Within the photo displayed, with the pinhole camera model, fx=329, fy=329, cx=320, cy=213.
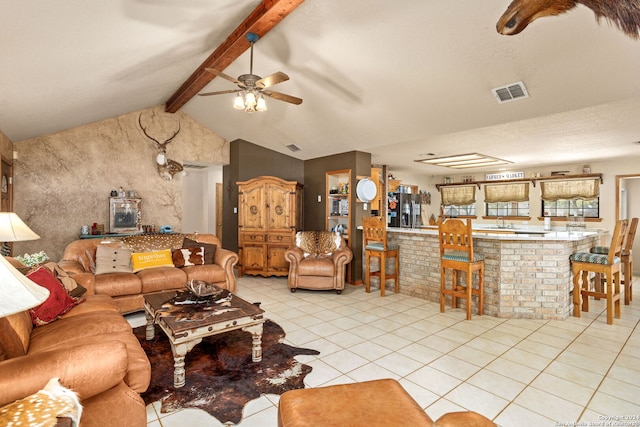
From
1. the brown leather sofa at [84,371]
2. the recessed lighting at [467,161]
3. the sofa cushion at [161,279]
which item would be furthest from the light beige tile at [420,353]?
the recessed lighting at [467,161]

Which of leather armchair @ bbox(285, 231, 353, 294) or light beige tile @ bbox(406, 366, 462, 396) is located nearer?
light beige tile @ bbox(406, 366, 462, 396)

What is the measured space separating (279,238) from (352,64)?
3442mm

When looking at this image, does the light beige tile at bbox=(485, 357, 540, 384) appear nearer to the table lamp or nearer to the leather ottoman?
the leather ottoman

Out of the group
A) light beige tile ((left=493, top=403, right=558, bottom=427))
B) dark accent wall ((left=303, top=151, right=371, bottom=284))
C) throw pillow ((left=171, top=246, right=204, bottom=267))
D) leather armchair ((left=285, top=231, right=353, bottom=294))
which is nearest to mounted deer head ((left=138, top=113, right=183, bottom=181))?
throw pillow ((left=171, top=246, right=204, bottom=267))

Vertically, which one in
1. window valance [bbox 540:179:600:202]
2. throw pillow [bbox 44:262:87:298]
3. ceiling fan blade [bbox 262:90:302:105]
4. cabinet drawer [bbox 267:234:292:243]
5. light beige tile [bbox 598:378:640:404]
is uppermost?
ceiling fan blade [bbox 262:90:302:105]

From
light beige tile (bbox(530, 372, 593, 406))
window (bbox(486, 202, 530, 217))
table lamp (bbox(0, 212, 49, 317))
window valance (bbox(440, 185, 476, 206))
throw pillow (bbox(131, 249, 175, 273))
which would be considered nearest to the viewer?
table lamp (bbox(0, 212, 49, 317))

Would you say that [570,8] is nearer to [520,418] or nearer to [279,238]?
[520,418]

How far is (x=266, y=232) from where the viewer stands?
603cm

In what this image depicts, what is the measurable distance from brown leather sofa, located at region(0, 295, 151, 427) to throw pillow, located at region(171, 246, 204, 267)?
240 cm

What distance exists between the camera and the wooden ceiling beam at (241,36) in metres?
2.79

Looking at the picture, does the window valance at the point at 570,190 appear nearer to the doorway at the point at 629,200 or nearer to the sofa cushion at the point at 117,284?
the doorway at the point at 629,200

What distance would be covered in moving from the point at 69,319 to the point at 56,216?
378 cm

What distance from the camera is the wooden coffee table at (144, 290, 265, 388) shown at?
237 centimetres

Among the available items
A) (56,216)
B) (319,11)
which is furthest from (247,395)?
(56,216)
